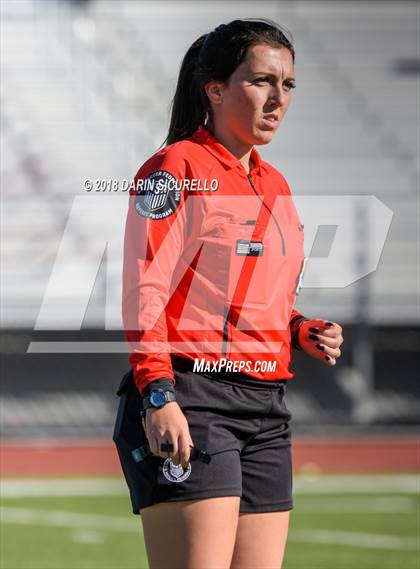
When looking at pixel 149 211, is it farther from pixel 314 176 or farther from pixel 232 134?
pixel 314 176

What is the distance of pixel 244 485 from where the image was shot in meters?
2.09

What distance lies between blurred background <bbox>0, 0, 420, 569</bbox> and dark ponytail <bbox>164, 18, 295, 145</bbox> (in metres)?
4.82

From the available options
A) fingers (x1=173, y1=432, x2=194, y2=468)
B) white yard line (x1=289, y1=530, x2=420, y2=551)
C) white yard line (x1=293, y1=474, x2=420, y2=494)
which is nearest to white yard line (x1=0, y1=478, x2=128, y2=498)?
white yard line (x1=293, y1=474, x2=420, y2=494)

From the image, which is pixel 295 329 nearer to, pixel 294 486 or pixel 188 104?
pixel 188 104

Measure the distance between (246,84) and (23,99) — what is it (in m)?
8.91

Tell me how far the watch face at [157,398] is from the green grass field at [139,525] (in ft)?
8.22

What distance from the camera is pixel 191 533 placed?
6.35 ft

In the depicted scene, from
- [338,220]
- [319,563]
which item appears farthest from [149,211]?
[338,220]

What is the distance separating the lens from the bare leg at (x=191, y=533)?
1937 millimetres

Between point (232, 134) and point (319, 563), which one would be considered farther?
point (319, 563)

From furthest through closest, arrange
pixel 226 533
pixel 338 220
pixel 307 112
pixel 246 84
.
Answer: pixel 307 112, pixel 338 220, pixel 246 84, pixel 226 533

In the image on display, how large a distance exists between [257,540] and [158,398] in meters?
0.39

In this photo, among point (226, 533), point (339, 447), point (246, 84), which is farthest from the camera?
point (339, 447)

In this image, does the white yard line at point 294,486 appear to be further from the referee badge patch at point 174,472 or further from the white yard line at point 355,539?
the referee badge patch at point 174,472
